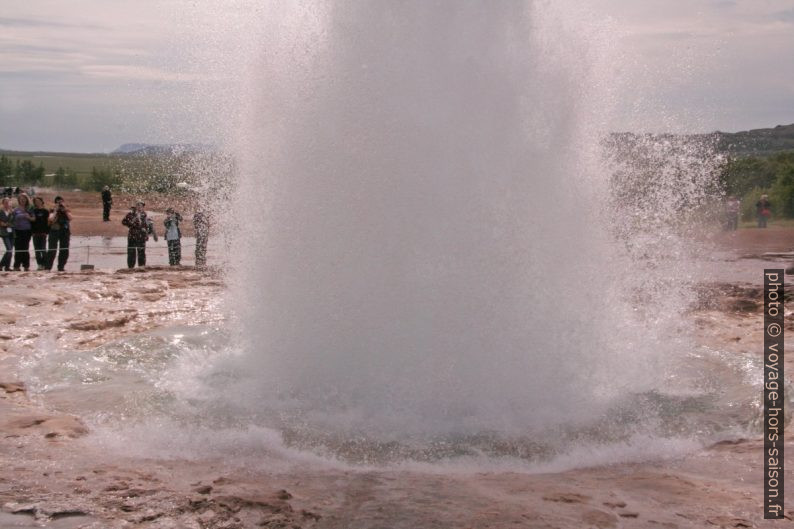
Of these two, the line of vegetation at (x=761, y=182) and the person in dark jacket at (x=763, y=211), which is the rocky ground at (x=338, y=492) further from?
the person in dark jacket at (x=763, y=211)

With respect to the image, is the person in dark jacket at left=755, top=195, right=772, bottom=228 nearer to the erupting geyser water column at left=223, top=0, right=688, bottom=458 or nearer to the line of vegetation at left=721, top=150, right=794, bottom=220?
the line of vegetation at left=721, top=150, right=794, bottom=220

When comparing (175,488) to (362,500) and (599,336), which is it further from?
(599,336)

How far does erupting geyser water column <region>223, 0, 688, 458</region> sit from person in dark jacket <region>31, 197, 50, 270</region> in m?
7.50

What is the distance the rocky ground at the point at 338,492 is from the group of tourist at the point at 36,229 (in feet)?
24.9

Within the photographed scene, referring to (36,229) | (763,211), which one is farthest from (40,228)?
(763,211)

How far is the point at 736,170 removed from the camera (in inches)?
1043

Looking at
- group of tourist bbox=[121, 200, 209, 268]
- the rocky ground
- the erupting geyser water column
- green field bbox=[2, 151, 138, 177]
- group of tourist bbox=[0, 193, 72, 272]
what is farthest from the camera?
green field bbox=[2, 151, 138, 177]

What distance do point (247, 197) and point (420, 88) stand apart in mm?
1682

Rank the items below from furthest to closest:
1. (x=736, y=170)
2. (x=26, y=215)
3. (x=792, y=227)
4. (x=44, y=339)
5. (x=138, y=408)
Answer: (x=736, y=170)
(x=792, y=227)
(x=26, y=215)
(x=44, y=339)
(x=138, y=408)

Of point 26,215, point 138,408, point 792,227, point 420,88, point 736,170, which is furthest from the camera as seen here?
Result: point 736,170

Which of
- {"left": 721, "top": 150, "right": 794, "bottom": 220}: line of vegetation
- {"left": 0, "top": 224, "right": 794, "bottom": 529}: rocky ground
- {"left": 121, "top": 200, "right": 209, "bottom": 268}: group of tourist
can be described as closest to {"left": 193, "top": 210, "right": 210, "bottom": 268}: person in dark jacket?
{"left": 121, "top": 200, "right": 209, "bottom": 268}: group of tourist

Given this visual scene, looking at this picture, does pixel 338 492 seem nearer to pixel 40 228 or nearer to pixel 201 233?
pixel 201 233

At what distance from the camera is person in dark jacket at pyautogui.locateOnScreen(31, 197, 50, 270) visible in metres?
12.7

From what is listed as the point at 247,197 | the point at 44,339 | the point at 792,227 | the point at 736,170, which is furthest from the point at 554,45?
the point at 736,170
